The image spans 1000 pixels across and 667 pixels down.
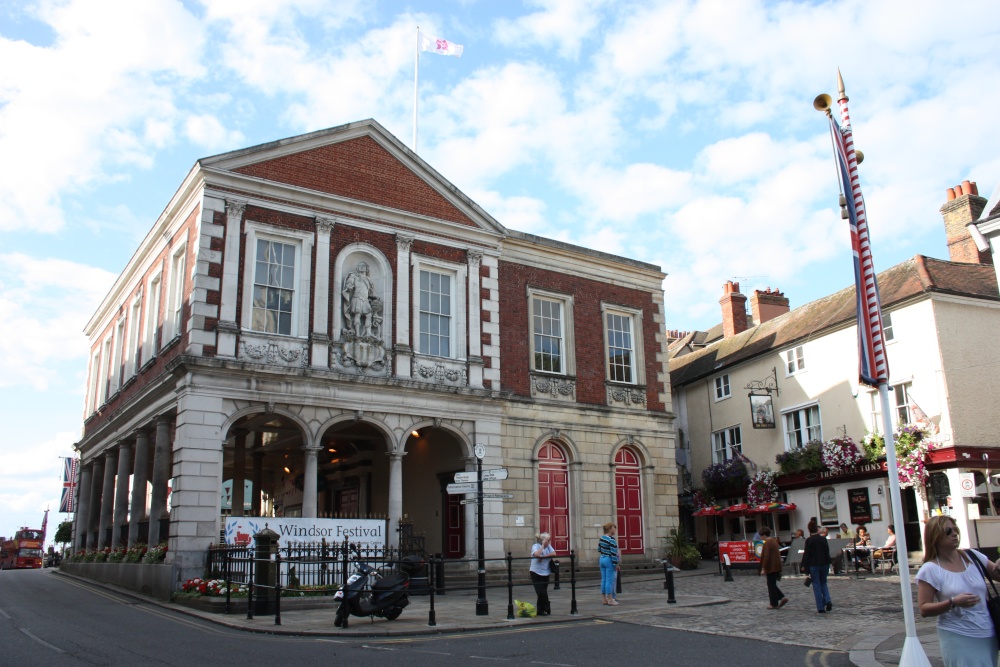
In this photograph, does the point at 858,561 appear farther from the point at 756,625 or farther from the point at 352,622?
the point at 352,622

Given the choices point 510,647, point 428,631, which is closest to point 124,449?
point 428,631

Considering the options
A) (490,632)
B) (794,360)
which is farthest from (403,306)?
(794,360)

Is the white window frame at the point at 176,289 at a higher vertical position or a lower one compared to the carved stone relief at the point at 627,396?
higher

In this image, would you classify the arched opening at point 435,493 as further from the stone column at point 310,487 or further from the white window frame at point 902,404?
the white window frame at point 902,404

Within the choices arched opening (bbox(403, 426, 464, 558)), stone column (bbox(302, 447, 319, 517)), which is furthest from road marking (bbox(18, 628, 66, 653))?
arched opening (bbox(403, 426, 464, 558))

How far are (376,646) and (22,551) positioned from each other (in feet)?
164

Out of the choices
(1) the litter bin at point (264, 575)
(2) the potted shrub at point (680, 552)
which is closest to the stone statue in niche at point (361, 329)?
(1) the litter bin at point (264, 575)

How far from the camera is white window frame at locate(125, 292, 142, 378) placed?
2517 centimetres

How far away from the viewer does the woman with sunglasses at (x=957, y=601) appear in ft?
18.1

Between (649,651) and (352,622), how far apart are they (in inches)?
209

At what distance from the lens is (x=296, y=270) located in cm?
2045

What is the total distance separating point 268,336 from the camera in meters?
19.5

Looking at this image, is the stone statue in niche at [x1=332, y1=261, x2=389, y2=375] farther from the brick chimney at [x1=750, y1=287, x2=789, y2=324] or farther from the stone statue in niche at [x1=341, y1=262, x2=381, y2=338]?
the brick chimney at [x1=750, y1=287, x2=789, y2=324]

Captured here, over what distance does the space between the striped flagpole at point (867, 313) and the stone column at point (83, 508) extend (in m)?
28.1
